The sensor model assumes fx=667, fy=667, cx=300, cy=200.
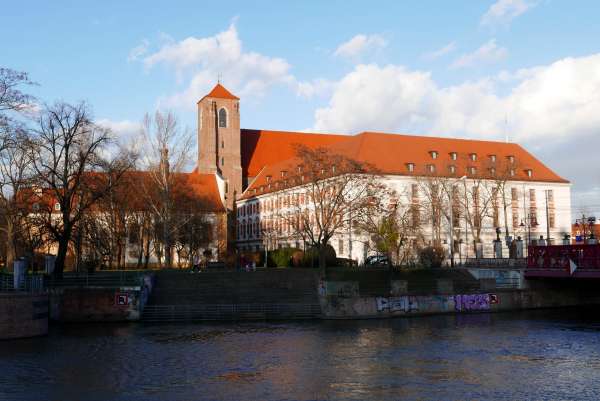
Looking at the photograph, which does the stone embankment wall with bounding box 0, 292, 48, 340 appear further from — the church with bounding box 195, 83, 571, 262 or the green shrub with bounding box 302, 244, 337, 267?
the church with bounding box 195, 83, 571, 262

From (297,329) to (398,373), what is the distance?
13815 mm

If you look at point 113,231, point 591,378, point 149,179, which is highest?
point 149,179

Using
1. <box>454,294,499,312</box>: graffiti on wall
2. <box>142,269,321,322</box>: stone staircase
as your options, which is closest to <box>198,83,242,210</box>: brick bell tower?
<box>142,269,321,322</box>: stone staircase

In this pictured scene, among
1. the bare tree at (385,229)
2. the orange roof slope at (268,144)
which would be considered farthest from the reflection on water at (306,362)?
the orange roof slope at (268,144)

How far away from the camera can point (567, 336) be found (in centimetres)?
3516

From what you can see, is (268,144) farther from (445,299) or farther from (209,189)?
(445,299)

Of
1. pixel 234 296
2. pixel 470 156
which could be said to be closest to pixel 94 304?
pixel 234 296

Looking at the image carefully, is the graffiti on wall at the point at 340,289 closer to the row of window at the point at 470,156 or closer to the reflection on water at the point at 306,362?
the reflection on water at the point at 306,362

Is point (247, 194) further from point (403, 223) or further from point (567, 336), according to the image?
point (567, 336)

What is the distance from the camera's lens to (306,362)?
1073 inches

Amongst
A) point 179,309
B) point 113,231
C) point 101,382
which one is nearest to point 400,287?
point 179,309

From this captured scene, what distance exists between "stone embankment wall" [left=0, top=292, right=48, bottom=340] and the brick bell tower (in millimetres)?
65825

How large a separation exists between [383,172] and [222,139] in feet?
117

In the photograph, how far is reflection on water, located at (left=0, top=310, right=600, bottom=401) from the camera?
862 inches
